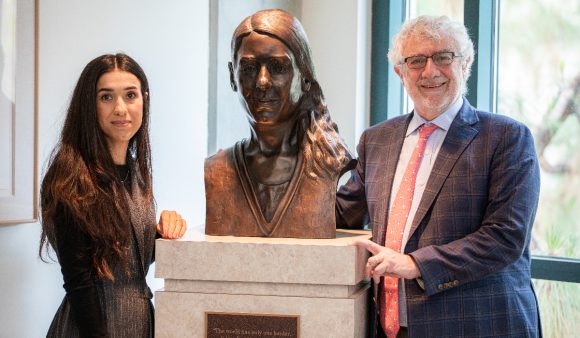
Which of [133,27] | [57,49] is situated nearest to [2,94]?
[57,49]

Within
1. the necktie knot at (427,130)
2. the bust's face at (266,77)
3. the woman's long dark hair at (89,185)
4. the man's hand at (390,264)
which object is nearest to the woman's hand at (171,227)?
the woman's long dark hair at (89,185)

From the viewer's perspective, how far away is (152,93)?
4.40m

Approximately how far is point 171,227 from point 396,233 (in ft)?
2.66

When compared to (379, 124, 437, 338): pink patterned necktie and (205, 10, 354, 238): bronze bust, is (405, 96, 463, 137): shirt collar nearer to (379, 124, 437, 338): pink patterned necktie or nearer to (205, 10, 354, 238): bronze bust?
(379, 124, 437, 338): pink patterned necktie

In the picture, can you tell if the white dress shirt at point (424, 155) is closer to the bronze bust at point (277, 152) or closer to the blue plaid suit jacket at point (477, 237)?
the blue plaid suit jacket at point (477, 237)

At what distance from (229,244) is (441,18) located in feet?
3.75

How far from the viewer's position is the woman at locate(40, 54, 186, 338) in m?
2.78

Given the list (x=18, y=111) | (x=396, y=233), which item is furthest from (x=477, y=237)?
(x=18, y=111)

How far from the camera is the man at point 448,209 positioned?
9.23 feet

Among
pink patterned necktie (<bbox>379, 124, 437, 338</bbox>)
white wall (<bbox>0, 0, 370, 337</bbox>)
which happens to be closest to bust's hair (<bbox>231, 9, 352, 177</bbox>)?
pink patterned necktie (<bbox>379, 124, 437, 338</bbox>)

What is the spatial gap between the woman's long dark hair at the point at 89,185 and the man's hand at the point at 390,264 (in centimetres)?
87

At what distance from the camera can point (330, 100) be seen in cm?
556

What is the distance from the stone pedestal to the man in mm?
139

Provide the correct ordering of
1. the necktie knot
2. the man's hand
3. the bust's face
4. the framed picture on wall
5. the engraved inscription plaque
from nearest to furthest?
the man's hand, the engraved inscription plaque, the bust's face, the necktie knot, the framed picture on wall
